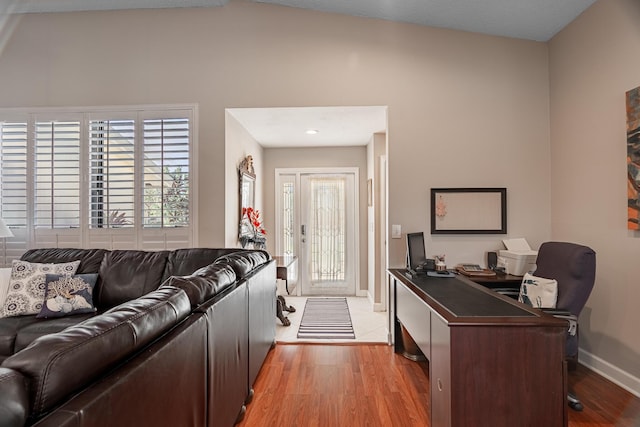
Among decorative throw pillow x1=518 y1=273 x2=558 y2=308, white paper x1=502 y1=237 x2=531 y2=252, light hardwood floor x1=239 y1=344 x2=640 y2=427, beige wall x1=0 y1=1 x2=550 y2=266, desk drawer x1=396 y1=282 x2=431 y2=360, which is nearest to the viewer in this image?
desk drawer x1=396 y1=282 x2=431 y2=360

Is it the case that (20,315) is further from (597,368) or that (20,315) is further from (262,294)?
(597,368)

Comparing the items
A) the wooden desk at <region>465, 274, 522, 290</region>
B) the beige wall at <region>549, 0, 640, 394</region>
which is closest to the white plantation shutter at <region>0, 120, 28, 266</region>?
the wooden desk at <region>465, 274, 522, 290</region>

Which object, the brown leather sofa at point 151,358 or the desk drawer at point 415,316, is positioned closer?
the brown leather sofa at point 151,358

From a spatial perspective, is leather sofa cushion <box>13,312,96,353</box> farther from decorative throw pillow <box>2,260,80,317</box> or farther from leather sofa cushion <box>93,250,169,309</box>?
leather sofa cushion <box>93,250,169,309</box>

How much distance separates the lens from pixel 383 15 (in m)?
3.09

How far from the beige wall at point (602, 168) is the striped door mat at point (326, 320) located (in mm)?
2131

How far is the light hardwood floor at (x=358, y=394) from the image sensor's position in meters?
1.92

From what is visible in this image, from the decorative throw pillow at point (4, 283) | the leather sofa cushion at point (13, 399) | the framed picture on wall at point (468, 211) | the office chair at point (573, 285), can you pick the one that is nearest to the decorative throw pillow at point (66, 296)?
the decorative throw pillow at point (4, 283)

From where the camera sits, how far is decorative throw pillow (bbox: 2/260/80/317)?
7.52ft

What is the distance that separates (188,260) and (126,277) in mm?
508

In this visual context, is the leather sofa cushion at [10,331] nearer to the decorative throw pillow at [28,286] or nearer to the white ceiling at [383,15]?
the decorative throw pillow at [28,286]

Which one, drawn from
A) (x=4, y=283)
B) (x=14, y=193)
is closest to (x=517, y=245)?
(x=4, y=283)

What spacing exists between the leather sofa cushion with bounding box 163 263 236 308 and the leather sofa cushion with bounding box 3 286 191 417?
0.30 m

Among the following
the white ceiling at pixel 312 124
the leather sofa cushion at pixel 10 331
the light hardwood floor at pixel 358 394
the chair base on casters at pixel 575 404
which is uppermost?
the white ceiling at pixel 312 124
